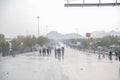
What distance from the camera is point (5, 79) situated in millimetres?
15531

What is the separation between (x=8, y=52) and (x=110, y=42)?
Result: 49.1 m

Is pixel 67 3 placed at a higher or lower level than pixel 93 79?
higher

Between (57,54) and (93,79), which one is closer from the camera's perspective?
(93,79)

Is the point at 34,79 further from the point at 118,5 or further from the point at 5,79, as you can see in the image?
the point at 118,5

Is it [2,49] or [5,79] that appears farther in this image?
[2,49]

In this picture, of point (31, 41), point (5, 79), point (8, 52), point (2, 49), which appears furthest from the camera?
point (31, 41)

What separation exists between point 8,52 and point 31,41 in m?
54.3

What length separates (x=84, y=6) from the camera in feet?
88.7

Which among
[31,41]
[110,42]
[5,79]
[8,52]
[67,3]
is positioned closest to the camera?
[5,79]

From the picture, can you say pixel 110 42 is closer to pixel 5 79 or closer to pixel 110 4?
pixel 110 4

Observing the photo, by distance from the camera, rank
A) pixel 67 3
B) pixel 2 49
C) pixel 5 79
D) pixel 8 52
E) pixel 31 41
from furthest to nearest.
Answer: pixel 31 41
pixel 8 52
pixel 2 49
pixel 67 3
pixel 5 79

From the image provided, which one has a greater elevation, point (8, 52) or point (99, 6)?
point (99, 6)

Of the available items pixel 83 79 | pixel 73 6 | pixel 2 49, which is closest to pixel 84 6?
pixel 73 6

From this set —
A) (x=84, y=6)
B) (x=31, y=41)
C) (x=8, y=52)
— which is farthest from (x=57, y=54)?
(x=31, y=41)
